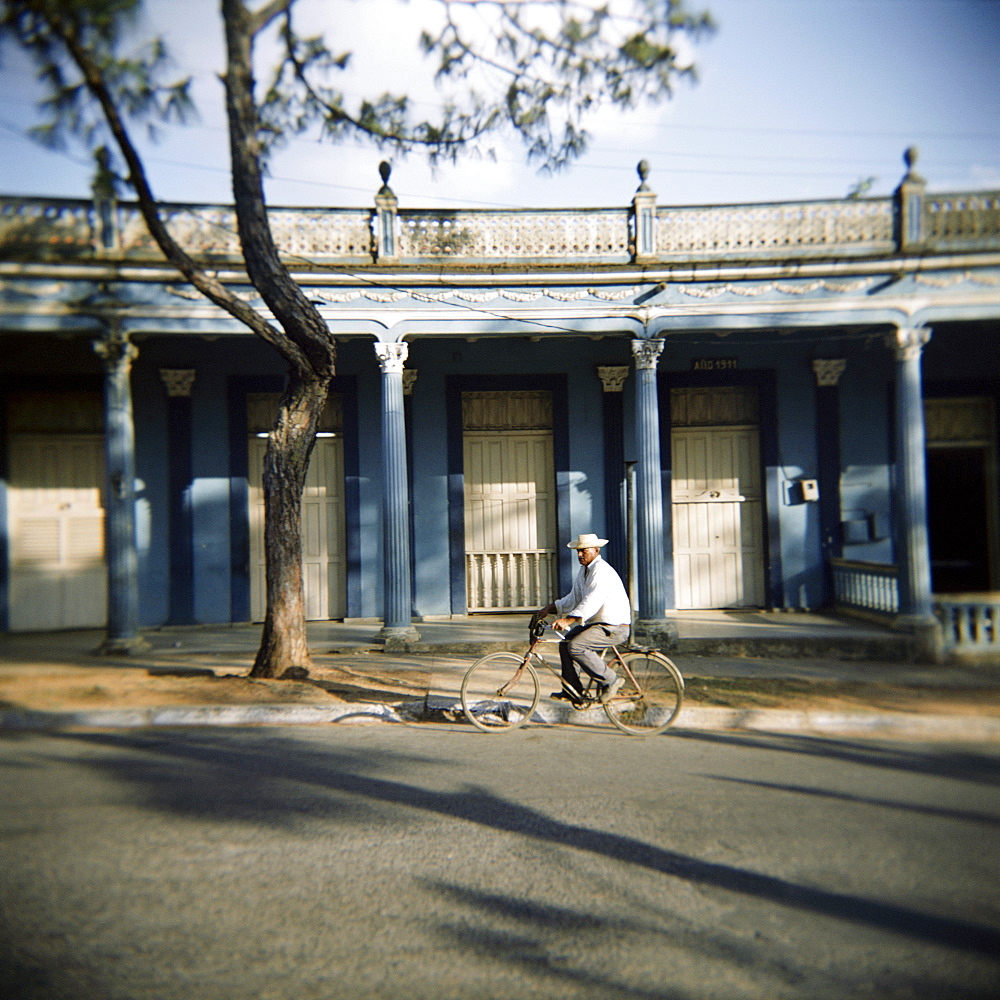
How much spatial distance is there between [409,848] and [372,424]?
8.37 meters

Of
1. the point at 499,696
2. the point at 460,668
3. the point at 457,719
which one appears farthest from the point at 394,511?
the point at 499,696

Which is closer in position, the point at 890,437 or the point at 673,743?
the point at 673,743

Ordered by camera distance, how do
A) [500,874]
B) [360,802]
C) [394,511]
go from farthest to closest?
1. [394,511]
2. [360,802]
3. [500,874]

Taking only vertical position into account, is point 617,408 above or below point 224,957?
above

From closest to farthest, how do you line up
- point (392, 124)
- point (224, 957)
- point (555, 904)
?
point (224, 957), point (555, 904), point (392, 124)

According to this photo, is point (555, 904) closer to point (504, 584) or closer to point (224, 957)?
point (224, 957)

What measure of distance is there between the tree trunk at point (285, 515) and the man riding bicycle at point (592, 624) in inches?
121

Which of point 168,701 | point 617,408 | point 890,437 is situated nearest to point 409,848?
point 168,701

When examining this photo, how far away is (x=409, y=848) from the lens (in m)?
3.87

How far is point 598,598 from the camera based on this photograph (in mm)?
5988

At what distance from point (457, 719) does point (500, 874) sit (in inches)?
126

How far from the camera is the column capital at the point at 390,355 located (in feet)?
31.9

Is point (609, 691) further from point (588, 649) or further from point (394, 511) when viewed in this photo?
point (394, 511)

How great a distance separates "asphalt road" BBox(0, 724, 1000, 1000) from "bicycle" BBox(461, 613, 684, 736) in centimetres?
62
